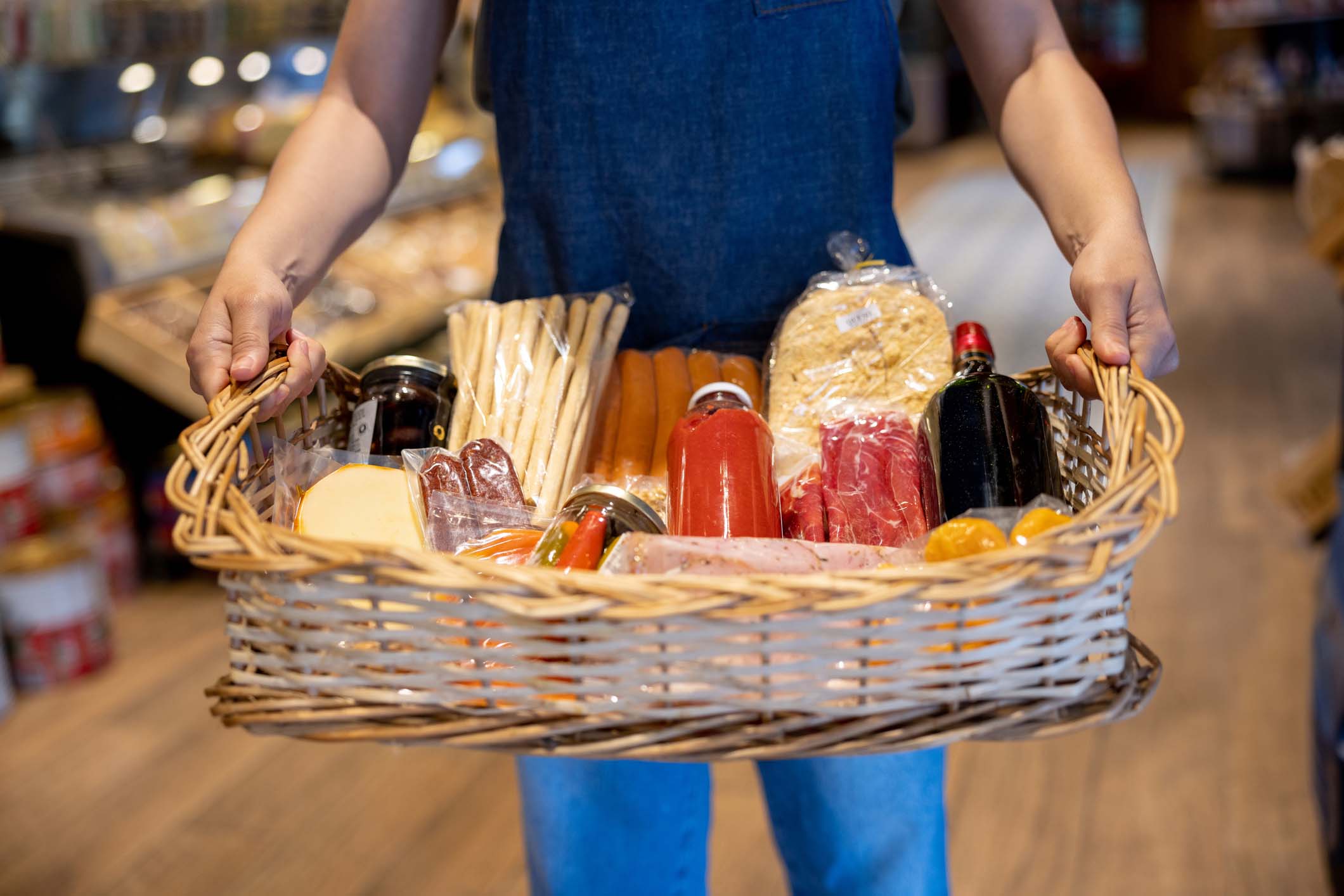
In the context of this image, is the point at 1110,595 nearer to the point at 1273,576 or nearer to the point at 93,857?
the point at 93,857

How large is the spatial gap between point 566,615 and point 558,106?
2.15 ft

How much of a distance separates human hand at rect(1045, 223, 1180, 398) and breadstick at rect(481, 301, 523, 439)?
491 millimetres

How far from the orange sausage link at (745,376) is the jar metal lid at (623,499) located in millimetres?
264

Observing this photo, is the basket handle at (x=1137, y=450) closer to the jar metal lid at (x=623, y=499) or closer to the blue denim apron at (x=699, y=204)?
the jar metal lid at (x=623, y=499)

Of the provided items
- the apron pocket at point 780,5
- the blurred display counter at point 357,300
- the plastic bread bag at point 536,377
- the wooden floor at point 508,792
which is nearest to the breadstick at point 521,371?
the plastic bread bag at point 536,377

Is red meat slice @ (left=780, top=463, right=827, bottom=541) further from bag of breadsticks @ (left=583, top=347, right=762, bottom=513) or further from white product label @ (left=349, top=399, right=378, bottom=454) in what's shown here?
white product label @ (left=349, top=399, right=378, bottom=454)

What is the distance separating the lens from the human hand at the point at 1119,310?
2.78 ft

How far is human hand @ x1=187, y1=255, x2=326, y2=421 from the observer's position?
90 centimetres

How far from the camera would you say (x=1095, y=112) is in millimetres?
1044

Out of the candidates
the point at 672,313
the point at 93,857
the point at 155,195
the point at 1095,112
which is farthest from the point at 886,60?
the point at 155,195

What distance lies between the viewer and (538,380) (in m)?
1.08

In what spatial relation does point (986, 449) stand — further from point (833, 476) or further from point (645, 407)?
point (645, 407)

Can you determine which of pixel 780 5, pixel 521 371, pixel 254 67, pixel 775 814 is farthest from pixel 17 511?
pixel 780 5

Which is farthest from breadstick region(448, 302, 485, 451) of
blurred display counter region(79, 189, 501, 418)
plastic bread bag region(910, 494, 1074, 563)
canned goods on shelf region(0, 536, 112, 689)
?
canned goods on shelf region(0, 536, 112, 689)
